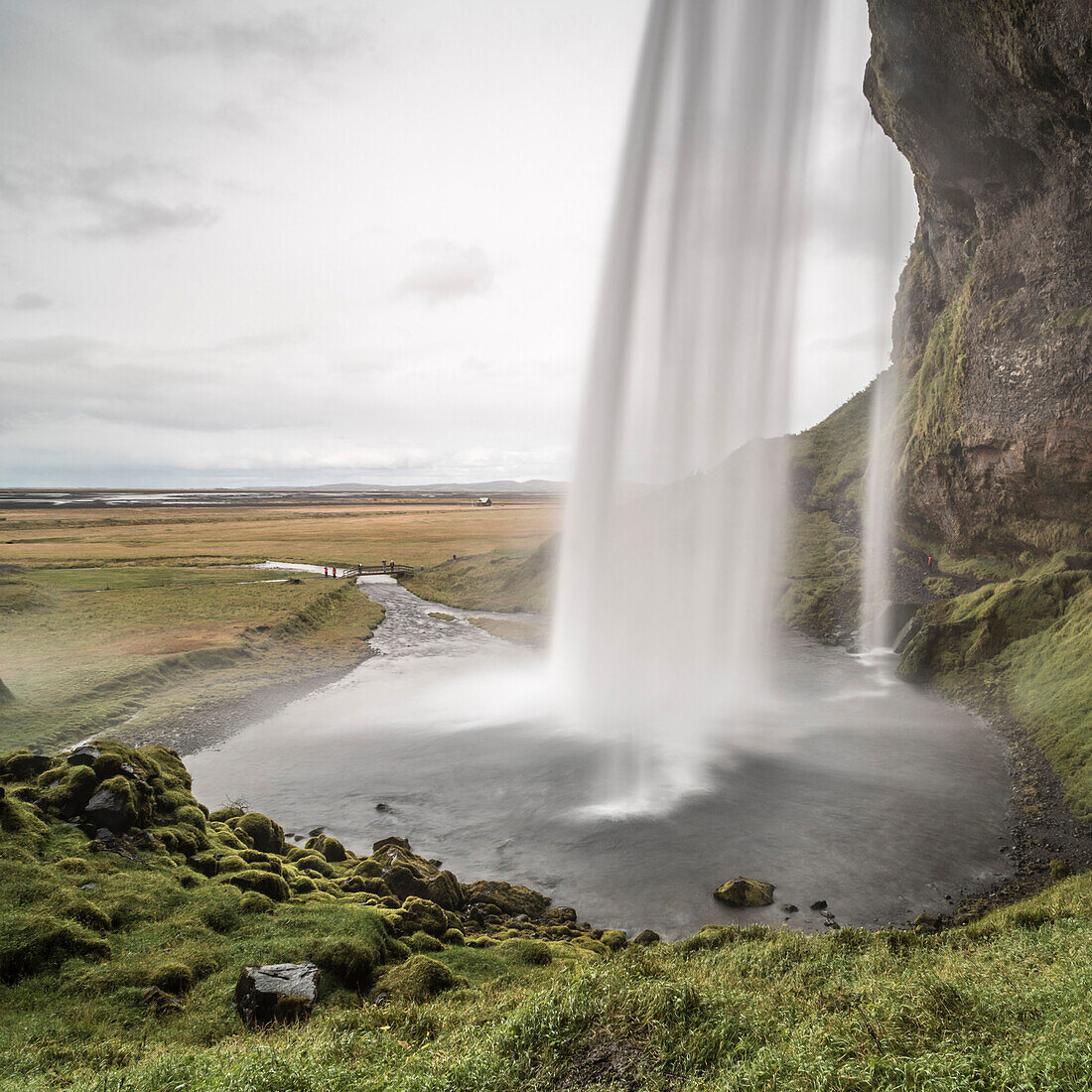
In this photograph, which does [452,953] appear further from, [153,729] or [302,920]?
[153,729]

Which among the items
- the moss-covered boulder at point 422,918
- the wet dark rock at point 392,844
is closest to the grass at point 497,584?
the wet dark rock at point 392,844

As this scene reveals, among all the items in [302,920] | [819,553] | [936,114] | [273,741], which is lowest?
[273,741]

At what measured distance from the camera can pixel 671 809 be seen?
66.3ft

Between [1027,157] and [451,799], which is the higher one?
[1027,157]

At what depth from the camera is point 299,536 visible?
411 ft

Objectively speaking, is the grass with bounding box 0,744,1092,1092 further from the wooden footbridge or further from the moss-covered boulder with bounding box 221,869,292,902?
the wooden footbridge

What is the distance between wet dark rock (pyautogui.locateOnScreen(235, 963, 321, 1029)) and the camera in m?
9.42

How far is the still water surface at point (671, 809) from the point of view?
16.2 meters

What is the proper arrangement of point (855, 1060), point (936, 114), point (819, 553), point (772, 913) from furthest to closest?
point (819, 553)
point (936, 114)
point (772, 913)
point (855, 1060)

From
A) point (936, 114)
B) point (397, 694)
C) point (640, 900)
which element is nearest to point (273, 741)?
point (397, 694)

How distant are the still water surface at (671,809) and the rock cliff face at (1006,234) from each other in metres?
14.0

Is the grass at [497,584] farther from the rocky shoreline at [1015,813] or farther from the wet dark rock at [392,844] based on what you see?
the wet dark rock at [392,844]

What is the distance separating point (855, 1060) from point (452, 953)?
7972 mm

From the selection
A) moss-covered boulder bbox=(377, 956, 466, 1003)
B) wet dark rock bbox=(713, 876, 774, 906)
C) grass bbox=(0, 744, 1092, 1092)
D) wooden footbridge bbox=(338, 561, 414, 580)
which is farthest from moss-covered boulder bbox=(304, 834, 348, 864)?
wooden footbridge bbox=(338, 561, 414, 580)
